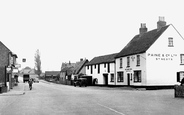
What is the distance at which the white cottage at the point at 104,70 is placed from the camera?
5106 cm

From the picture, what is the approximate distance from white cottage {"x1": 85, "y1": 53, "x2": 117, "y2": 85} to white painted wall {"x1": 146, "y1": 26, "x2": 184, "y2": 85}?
12.3 meters

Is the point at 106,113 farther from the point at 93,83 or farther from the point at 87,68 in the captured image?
the point at 87,68

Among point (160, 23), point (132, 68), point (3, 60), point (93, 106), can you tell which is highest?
point (160, 23)

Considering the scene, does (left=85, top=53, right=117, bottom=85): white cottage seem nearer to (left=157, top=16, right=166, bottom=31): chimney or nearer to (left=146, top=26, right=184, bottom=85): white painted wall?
(left=157, top=16, right=166, bottom=31): chimney

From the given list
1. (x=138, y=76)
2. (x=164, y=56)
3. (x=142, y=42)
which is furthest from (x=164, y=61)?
(x=142, y=42)

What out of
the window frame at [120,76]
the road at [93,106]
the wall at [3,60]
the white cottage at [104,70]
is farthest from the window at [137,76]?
the wall at [3,60]

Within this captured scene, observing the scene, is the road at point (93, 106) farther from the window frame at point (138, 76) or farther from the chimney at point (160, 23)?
the chimney at point (160, 23)

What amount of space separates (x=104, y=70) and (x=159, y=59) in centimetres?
1728

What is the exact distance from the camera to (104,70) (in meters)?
54.7

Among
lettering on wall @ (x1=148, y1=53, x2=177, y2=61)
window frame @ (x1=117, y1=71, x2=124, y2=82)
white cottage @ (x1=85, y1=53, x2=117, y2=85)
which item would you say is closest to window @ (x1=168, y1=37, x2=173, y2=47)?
lettering on wall @ (x1=148, y1=53, x2=177, y2=61)

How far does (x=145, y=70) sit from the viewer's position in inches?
1511

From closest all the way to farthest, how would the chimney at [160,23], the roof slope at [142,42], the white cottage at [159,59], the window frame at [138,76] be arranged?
the white cottage at [159,59] < the roof slope at [142,42] < the window frame at [138,76] < the chimney at [160,23]

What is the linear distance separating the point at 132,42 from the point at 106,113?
3659 cm

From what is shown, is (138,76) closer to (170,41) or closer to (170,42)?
(170,42)
